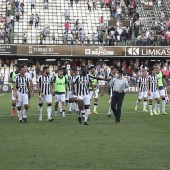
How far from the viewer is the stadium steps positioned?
5559 cm

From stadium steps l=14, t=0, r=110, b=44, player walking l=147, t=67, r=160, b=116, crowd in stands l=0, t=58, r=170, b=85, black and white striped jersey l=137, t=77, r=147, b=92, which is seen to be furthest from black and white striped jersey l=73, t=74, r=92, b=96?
stadium steps l=14, t=0, r=110, b=44

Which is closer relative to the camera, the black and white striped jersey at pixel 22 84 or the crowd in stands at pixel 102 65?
the black and white striped jersey at pixel 22 84

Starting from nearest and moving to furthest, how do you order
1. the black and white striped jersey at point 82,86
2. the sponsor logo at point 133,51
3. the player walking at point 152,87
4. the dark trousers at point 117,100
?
the dark trousers at point 117,100 → the black and white striped jersey at point 82,86 → the player walking at point 152,87 → the sponsor logo at point 133,51

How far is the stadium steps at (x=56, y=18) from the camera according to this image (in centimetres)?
→ 5559

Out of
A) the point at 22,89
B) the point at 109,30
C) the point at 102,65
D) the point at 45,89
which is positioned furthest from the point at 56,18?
the point at 22,89

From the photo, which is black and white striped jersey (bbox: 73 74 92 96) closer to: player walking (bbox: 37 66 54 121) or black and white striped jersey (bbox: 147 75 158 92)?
player walking (bbox: 37 66 54 121)

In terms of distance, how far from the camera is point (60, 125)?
21.3m

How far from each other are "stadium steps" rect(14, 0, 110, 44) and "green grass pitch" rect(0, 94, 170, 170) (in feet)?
107

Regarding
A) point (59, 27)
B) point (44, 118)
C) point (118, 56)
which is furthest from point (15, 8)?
point (44, 118)

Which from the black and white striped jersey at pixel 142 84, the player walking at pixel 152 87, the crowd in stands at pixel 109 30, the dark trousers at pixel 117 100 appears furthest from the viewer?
the crowd in stands at pixel 109 30

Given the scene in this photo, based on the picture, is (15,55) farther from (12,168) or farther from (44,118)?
(12,168)

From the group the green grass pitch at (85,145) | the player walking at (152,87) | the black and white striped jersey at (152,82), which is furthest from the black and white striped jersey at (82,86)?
the black and white striped jersey at (152,82)

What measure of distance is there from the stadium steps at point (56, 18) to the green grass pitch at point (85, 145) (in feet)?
107

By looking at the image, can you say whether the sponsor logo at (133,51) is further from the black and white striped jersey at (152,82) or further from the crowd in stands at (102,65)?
the black and white striped jersey at (152,82)
